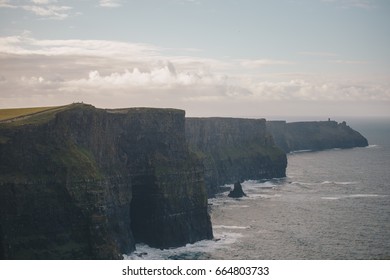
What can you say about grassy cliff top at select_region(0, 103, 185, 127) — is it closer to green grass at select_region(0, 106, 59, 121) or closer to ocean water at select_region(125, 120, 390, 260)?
green grass at select_region(0, 106, 59, 121)

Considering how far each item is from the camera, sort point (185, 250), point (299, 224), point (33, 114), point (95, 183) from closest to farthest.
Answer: point (95, 183)
point (33, 114)
point (185, 250)
point (299, 224)

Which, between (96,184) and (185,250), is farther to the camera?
(185,250)

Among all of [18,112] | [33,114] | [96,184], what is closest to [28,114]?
[33,114]

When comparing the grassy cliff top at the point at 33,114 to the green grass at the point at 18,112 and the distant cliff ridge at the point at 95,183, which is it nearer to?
the green grass at the point at 18,112

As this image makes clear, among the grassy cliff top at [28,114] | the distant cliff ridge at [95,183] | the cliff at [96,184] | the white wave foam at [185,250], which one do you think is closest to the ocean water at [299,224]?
the white wave foam at [185,250]

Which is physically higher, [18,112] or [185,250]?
[18,112]

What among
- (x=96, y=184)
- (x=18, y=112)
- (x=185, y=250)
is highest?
(x=18, y=112)

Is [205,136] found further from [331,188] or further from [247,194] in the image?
[331,188]

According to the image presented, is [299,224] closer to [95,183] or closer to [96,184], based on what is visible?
[96,184]
